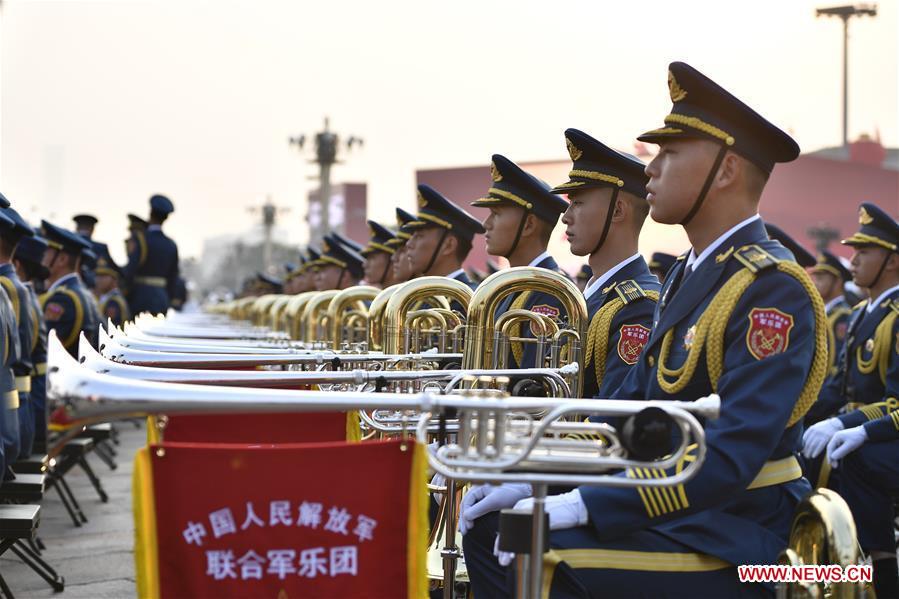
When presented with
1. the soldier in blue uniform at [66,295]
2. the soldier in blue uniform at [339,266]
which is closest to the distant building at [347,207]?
the soldier in blue uniform at [339,266]

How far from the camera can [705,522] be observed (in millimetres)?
3525

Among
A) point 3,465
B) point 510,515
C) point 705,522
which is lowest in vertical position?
point 3,465

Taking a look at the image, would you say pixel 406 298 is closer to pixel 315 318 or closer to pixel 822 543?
pixel 822 543

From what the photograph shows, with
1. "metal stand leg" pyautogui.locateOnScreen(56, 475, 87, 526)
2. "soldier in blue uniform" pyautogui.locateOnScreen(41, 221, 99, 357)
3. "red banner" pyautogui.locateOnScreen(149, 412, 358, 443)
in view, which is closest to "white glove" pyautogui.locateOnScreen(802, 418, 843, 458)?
"red banner" pyautogui.locateOnScreen(149, 412, 358, 443)

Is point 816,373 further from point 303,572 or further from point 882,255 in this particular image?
point 882,255

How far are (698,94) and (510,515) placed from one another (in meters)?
1.71

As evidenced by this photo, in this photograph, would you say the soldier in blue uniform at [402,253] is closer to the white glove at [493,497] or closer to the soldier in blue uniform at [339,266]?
the soldier in blue uniform at [339,266]

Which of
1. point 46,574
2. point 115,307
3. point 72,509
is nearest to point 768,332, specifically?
point 46,574

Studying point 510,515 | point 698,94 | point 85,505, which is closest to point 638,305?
point 698,94

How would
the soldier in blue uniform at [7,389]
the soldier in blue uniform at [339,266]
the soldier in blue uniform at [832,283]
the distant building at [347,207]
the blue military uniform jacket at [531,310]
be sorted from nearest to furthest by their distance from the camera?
the blue military uniform jacket at [531,310]
the soldier in blue uniform at [7,389]
the soldier in blue uniform at [832,283]
the soldier in blue uniform at [339,266]
the distant building at [347,207]

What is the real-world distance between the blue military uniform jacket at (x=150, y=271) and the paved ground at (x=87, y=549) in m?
5.97

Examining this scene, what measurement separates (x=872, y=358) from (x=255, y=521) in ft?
18.6

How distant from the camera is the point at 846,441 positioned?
6.21 metres

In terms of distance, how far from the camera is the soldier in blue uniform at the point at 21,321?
295 inches
